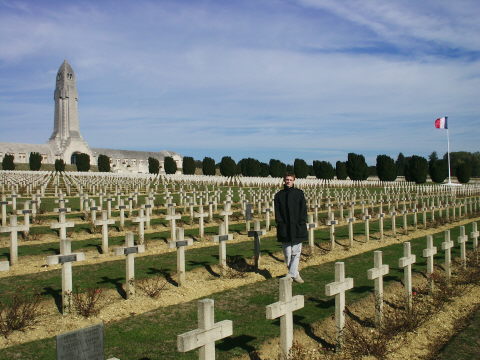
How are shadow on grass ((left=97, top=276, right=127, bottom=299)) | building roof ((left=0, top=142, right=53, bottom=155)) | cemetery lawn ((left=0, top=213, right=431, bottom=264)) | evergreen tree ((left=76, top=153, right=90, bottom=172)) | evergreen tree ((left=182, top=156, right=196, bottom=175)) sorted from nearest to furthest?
shadow on grass ((left=97, top=276, right=127, bottom=299)) → cemetery lawn ((left=0, top=213, right=431, bottom=264)) → evergreen tree ((left=182, top=156, right=196, bottom=175)) → evergreen tree ((left=76, top=153, right=90, bottom=172)) → building roof ((left=0, top=142, right=53, bottom=155))

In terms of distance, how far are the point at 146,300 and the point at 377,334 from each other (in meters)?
3.49

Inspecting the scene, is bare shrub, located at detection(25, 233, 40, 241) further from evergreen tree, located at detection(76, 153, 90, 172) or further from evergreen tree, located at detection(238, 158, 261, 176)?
evergreen tree, located at detection(76, 153, 90, 172)

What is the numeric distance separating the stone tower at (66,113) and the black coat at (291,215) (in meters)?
80.2

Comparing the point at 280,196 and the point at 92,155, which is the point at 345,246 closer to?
the point at 280,196

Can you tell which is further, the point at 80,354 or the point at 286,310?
the point at 286,310

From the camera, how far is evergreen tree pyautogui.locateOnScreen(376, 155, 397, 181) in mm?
49375

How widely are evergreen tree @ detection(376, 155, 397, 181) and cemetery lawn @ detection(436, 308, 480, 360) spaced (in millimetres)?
45290

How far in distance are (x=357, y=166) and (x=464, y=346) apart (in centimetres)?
4656

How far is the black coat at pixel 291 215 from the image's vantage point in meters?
7.07

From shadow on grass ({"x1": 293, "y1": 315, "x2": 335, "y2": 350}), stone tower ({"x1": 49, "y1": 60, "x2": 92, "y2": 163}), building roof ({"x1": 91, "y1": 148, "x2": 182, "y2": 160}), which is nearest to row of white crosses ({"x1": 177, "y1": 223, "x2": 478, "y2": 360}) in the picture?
shadow on grass ({"x1": 293, "y1": 315, "x2": 335, "y2": 350})

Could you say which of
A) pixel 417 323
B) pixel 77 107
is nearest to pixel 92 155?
pixel 77 107

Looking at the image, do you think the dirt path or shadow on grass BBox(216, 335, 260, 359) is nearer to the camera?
shadow on grass BBox(216, 335, 260, 359)

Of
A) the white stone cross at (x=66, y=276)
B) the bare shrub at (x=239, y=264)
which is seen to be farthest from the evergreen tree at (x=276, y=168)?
the white stone cross at (x=66, y=276)

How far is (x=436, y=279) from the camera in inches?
306
